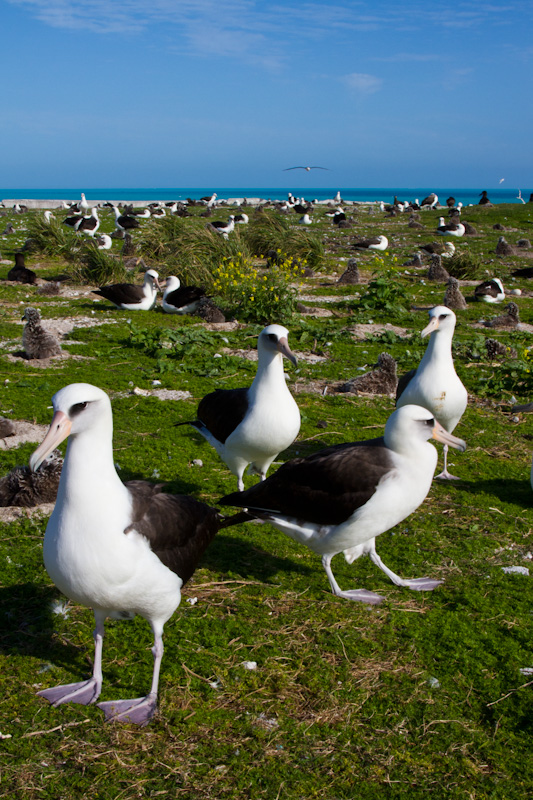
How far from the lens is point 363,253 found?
2292 cm

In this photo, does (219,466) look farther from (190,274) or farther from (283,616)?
(190,274)

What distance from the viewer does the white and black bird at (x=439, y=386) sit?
6926 mm

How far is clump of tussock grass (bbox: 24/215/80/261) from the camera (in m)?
19.3

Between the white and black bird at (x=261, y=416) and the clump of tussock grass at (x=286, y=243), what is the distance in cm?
1237

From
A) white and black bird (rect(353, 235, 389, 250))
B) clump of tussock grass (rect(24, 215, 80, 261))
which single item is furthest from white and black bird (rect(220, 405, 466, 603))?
white and black bird (rect(353, 235, 389, 250))

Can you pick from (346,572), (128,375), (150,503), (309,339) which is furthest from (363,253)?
(150,503)

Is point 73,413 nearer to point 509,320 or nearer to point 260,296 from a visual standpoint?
point 260,296

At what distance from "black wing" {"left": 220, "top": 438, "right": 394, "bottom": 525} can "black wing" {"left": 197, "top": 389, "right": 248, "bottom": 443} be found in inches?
43.8

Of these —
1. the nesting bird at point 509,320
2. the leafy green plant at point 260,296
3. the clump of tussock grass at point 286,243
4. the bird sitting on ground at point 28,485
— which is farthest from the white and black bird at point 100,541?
the clump of tussock grass at point 286,243

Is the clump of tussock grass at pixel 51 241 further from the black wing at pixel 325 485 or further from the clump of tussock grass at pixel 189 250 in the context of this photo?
the black wing at pixel 325 485

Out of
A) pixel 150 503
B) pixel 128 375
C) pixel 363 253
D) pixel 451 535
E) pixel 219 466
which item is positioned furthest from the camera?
pixel 363 253

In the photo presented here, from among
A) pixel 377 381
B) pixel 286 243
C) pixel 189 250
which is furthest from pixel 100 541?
pixel 286 243

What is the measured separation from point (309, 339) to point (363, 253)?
12027 mm

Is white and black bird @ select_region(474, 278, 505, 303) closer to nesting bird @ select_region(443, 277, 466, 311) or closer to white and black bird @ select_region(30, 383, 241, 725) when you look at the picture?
nesting bird @ select_region(443, 277, 466, 311)
